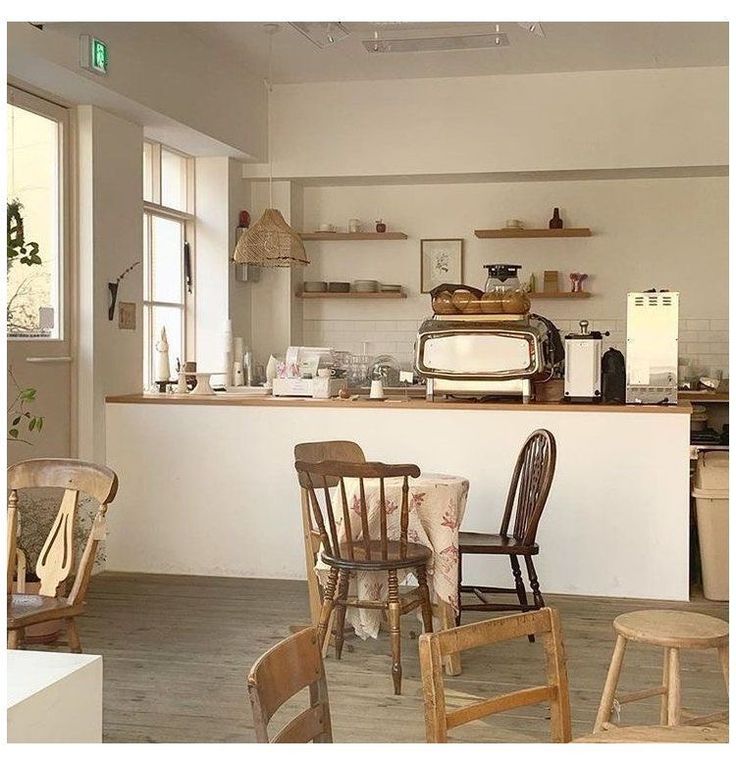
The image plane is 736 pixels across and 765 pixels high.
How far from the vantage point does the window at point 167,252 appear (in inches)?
287

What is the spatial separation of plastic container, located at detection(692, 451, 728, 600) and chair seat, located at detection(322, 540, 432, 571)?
1922mm

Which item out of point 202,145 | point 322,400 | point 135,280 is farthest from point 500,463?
point 202,145

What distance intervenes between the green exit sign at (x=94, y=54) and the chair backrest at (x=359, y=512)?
246 cm

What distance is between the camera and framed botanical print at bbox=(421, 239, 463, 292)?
8.27 m

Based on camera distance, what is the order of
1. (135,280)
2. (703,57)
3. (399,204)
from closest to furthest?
1. (135,280)
2. (703,57)
3. (399,204)

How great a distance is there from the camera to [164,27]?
6324mm

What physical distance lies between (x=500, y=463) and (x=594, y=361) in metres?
0.73

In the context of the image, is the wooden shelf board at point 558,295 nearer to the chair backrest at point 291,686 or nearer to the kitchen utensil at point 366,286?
the kitchen utensil at point 366,286

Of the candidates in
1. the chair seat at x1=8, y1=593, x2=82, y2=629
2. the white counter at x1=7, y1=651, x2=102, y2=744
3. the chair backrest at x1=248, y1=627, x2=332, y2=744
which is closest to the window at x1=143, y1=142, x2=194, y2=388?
the chair seat at x1=8, y1=593, x2=82, y2=629

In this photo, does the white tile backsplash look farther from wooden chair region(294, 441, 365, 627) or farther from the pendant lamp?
wooden chair region(294, 441, 365, 627)

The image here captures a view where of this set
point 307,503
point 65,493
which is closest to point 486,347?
point 307,503

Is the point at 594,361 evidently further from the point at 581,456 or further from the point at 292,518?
the point at 292,518

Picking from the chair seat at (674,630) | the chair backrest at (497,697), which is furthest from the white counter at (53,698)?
A: the chair seat at (674,630)

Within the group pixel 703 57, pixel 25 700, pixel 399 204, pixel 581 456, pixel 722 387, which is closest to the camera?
pixel 25 700
